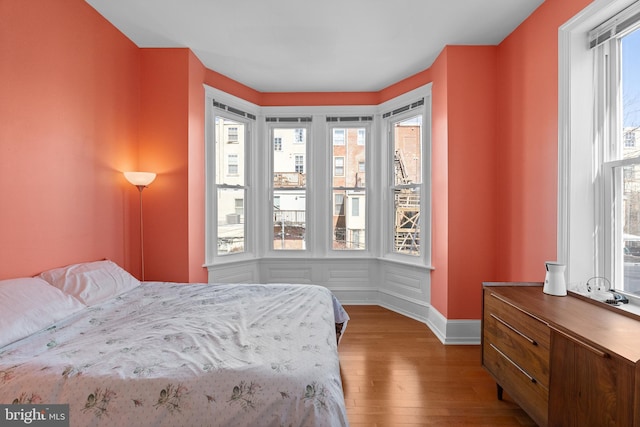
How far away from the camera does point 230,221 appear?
392cm

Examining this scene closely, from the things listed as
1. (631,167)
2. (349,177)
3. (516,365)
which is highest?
(349,177)

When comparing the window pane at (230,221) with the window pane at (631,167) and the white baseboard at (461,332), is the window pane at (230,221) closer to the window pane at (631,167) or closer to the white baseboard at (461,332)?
the white baseboard at (461,332)

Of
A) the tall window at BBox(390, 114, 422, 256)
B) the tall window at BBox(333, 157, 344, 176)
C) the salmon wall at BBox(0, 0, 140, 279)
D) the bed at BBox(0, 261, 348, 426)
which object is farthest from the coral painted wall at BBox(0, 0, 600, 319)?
the tall window at BBox(333, 157, 344, 176)

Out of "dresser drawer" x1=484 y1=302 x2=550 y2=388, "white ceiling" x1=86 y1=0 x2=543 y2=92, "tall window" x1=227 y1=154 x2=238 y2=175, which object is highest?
"white ceiling" x1=86 y1=0 x2=543 y2=92

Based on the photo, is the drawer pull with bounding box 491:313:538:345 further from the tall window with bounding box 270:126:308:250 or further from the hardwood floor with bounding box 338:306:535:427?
the tall window with bounding box 270:126:308:250

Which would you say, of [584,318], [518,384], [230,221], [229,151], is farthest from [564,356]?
[229,151]

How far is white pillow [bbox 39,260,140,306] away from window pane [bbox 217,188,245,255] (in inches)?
53.6

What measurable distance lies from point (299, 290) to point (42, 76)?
2415 mm

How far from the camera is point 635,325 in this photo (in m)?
1.52

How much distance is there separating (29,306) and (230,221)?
91.5 inches

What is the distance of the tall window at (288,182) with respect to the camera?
429 cm

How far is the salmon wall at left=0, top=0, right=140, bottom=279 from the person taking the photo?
6.33 feet

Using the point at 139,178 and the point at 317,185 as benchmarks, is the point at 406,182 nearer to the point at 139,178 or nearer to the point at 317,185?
the point at 317,185

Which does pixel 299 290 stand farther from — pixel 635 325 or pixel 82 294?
pixel 635 325
